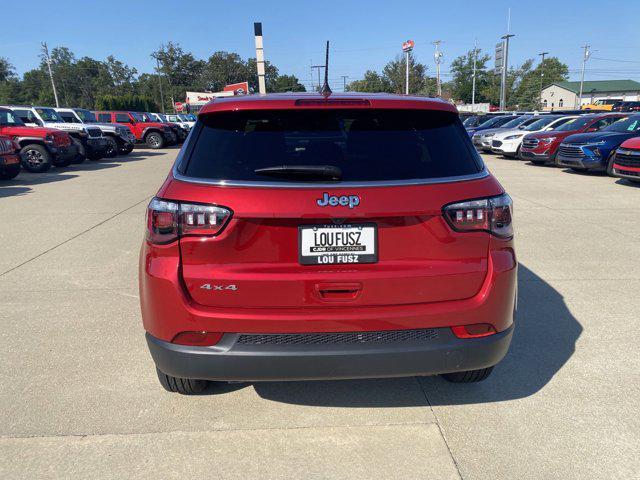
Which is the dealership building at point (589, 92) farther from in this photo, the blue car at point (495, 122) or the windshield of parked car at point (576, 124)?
the windshield of parked car at point (576, 124)

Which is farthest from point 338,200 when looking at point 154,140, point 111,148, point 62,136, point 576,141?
point 154,140

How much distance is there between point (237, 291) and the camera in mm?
2195

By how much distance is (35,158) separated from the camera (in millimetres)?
15094

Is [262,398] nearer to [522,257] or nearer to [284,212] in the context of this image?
[284,212]

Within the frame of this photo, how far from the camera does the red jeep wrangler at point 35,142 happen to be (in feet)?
47.9

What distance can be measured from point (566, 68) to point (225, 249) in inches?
5700

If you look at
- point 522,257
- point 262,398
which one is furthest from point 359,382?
point 522,257

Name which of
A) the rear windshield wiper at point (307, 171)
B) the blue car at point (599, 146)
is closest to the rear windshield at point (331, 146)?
the rear windshield wiper at point (307, 171)

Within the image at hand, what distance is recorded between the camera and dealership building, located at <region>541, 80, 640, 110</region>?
322ft

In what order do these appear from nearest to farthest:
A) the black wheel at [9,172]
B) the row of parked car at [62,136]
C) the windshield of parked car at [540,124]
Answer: the black wheel at [9,172] → the row of parked car at [62,136] → the windshield of parked car at [540,124]

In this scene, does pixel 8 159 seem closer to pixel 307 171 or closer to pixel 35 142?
pixel 35 142

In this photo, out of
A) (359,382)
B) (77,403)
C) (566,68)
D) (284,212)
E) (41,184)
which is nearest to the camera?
(284,212)

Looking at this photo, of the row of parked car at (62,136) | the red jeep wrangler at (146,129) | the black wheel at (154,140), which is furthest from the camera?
the black wheel at (154,140)

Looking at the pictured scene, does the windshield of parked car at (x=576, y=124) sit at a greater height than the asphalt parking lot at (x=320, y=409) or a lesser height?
greater
